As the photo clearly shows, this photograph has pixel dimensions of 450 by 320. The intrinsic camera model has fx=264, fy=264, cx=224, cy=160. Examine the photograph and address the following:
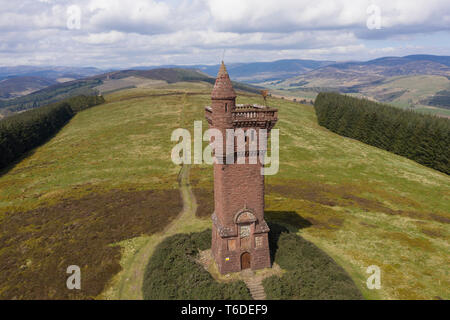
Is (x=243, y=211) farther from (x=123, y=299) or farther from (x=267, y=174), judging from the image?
(x=267, y=174)

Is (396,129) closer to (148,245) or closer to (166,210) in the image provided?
(166,210)

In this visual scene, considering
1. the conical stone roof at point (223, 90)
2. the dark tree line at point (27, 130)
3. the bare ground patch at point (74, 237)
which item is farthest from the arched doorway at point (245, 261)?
the dark tree line at point (27, 130)

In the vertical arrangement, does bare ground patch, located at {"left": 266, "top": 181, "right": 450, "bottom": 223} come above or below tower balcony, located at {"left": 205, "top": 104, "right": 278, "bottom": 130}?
below

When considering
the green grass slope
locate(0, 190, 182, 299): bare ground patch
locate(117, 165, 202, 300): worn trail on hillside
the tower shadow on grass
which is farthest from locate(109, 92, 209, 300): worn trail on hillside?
the tower shadow on grass

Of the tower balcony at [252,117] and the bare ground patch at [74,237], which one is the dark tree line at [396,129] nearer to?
the tower balcony at [252,117]

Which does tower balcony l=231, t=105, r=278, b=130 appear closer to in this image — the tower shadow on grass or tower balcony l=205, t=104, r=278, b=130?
tower balcony l=205, t=104, r=278, b=130

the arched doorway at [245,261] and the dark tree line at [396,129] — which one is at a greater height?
the dark tree line at [396,129]

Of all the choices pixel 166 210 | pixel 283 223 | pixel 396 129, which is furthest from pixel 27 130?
pixel 396 129
